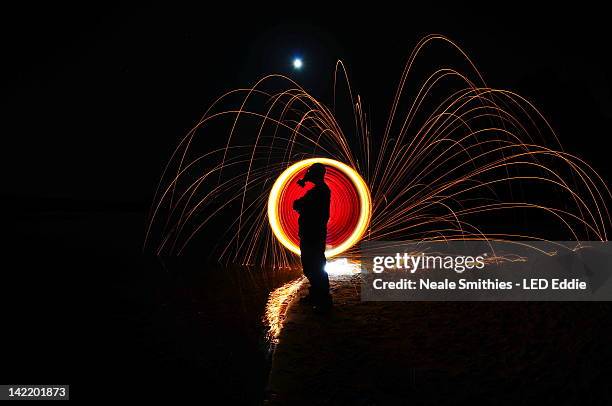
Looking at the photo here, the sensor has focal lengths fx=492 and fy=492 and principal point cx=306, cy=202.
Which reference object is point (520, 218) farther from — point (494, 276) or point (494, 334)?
point (494, 334)

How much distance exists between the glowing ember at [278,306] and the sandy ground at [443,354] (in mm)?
128

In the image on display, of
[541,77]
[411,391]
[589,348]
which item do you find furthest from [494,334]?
[541,77]

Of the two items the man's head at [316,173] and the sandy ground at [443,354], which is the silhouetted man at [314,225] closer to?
the man's head at [316,173]

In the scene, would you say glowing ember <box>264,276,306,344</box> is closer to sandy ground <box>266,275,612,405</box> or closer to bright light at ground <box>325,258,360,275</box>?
sandy ground <box>266,275,612,405</box>

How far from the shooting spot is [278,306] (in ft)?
21.3

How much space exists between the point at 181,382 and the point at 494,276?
5.87 metres

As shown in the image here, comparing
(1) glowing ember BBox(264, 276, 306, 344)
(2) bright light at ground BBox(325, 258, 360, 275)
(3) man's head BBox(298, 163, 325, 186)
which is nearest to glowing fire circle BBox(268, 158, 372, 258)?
(2) bright light at ground BBox(325, 258, 360, 275)

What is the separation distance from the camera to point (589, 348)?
4.73 m

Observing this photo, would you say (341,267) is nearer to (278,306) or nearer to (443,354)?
(278,306)

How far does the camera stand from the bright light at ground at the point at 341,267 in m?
8.85

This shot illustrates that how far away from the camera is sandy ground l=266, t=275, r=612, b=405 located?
12.2ft

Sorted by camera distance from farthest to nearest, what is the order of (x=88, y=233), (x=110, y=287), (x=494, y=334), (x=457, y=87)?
(x=457, y=87)
(x=88, y=233)
(x=110, y=287)
(x=494, y=334)

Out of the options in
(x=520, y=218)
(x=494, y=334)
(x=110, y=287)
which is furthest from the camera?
(x=520, y=218)

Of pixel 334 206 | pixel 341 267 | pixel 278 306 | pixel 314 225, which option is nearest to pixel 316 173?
pixel 314 225
